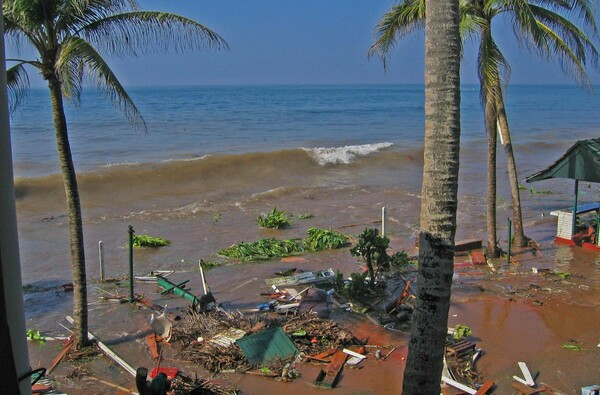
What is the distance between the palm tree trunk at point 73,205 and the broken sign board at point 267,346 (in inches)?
95.8

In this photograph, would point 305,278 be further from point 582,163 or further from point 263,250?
point 582,163

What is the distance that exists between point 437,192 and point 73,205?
5818 millimetres

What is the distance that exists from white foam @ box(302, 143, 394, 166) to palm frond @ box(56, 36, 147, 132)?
25027 mm

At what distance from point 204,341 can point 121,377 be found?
1.27 metres

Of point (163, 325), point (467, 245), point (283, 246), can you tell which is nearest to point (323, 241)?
point (283, 246)

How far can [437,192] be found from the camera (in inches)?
183

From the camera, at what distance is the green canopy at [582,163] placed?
42.7ft

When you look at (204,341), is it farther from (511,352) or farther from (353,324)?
(511,352)

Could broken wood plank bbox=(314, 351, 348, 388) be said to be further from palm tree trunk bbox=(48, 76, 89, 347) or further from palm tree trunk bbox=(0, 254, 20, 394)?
palm tree trunk bbox=(0, 254, 20, 394)

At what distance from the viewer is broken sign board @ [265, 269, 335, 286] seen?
457 inches

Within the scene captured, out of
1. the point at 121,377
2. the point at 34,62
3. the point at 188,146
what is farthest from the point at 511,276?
the point at 188,146

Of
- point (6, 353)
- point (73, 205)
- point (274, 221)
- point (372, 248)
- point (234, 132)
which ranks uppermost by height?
point (6, 353)

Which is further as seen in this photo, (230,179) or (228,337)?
(230,179)

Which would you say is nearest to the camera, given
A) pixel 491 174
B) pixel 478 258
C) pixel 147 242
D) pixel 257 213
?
pixel 478 258
